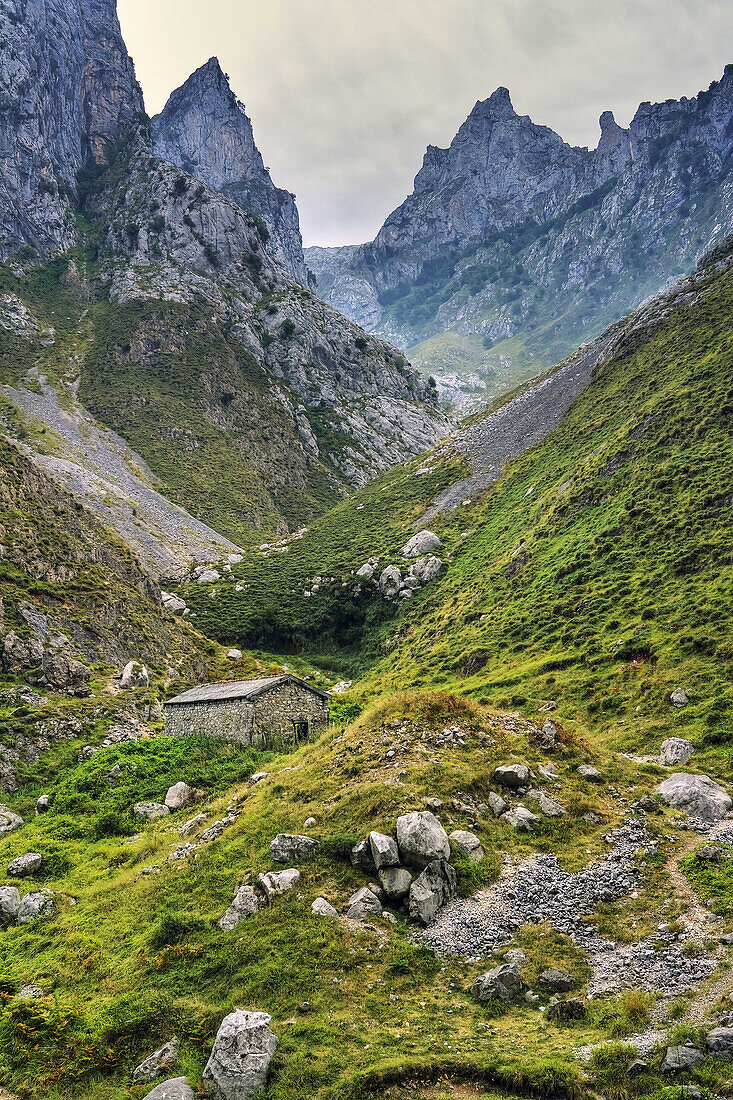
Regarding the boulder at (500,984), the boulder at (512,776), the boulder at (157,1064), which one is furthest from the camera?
the boulder at (512,776)

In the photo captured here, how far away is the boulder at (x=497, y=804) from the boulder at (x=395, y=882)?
12.2ft

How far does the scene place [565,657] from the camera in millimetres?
34938

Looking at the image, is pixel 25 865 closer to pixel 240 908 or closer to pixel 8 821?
pixel 8 821

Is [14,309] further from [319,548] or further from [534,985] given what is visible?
[534,985]

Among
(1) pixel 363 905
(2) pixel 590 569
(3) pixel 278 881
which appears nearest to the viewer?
(1) pixel 363 905

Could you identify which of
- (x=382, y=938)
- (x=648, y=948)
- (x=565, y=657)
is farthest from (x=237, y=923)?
(x=565, y=657)

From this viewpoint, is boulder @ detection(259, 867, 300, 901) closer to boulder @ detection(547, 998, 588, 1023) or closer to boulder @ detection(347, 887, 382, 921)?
boulder @ detection(347, 887, 382, 921)

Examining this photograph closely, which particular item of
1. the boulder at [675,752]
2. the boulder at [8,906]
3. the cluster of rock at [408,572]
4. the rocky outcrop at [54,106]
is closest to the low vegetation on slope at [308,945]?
the boulder at [8,906]

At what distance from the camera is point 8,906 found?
1712cm

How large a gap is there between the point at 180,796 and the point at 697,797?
19.2m

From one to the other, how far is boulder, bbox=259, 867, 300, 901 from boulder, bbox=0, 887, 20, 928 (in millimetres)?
8199

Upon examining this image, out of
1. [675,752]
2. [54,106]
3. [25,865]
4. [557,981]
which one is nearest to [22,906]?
[25,865]

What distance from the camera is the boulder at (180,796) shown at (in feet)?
79.0

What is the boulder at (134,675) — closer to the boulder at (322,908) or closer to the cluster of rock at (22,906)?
the cluster of rock at (22,906)
